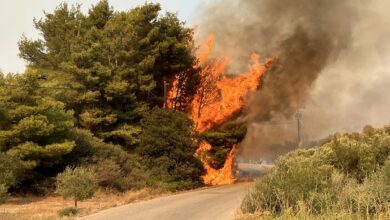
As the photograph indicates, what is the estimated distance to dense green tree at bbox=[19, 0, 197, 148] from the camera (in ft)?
128

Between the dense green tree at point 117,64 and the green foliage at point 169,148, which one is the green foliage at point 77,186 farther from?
the dense green tree at point 117,64

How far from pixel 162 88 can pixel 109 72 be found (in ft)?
32.2

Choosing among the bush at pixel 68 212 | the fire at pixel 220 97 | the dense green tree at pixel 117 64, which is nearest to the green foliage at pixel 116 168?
the dense green tree at pixel 117 64

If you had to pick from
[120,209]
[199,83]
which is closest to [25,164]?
[120,209]

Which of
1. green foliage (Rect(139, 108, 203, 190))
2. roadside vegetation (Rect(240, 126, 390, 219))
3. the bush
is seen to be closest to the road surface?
the bush

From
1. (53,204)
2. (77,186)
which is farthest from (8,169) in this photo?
(77,186)

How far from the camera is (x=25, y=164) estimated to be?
2844 cm

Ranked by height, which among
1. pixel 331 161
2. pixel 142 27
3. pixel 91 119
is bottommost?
pixel 331 161

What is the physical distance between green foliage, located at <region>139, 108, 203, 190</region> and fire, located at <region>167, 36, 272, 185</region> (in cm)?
966

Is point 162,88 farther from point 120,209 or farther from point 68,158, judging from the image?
point 120,209

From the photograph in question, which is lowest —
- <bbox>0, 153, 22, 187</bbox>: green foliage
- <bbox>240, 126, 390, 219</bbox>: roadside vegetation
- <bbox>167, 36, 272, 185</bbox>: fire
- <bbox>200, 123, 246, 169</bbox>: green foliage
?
<bbox>240, 126, 390, 219</bbox>: roadside vegetation

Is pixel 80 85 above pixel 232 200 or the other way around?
above

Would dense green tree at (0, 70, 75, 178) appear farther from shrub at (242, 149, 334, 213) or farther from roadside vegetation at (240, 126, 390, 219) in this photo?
shrub at (242, 149, 334, 213)

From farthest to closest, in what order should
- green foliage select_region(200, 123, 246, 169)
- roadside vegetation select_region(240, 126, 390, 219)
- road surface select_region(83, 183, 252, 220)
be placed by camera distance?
green foliage select_region(200, 123, 246, 169)
road surface select_region(83, 183, 252, 220)
roadside vegetation select_region(240, 126, 390, 219)
